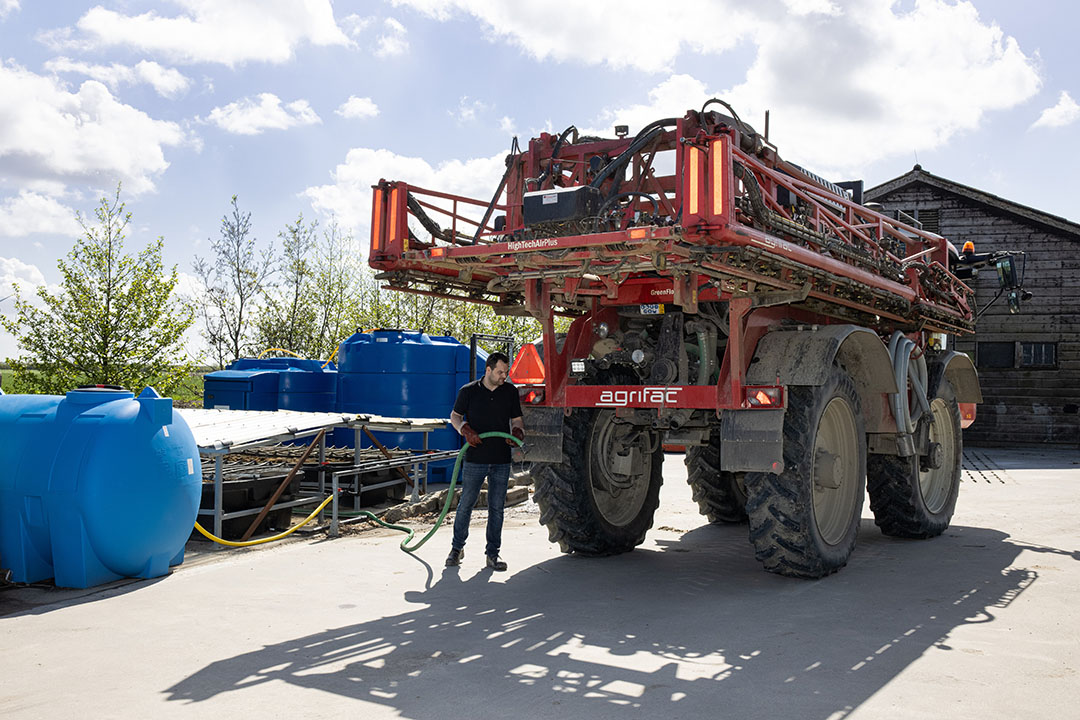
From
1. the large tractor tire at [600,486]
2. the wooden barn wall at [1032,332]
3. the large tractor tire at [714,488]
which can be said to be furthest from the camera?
the wooden barn wall at [1032,332]

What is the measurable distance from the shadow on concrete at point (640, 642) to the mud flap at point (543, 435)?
3.24 ft

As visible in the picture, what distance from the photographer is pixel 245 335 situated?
29.8 metres

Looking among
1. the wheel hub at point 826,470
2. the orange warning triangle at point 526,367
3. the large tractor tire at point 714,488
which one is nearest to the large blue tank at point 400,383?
the orange warning triangle at point 526,367

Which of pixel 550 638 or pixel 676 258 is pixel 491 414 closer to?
pixel 676 258

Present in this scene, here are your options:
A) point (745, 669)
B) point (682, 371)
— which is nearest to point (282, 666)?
point (745, 669)

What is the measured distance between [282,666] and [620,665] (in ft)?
6.17

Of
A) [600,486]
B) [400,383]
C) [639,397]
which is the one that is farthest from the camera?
[400,383]

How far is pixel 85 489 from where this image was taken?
6.75 m

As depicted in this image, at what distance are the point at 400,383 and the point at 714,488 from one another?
540 centimetres

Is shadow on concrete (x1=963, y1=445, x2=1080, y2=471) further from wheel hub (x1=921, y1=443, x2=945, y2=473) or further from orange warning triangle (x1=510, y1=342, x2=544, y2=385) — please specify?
orange warning triangle (x1=510, y1=342, x2=544, y2=385)

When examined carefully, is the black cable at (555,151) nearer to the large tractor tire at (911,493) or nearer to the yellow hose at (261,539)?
the yellow hose at (261,539)

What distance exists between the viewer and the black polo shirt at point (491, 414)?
7996 millimetres

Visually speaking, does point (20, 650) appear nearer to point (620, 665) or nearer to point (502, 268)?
point (620, 665)

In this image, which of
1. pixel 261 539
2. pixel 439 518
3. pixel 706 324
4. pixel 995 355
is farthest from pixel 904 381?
pixel 995 355
